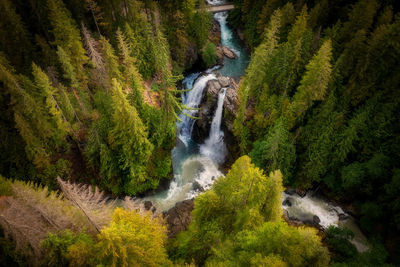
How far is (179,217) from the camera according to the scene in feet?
95.0

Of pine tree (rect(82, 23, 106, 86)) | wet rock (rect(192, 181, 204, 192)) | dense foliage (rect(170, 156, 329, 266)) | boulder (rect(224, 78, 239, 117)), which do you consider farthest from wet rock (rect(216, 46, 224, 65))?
dense foliage (rect(170, 156, 329, 266))

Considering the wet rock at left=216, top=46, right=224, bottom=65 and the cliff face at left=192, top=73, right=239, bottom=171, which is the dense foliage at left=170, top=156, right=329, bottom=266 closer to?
the cliff face at left=192, top=73, right=239, bottom=171

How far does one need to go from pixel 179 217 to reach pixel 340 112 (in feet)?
78.8

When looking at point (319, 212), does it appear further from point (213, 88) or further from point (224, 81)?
point (224, 81)

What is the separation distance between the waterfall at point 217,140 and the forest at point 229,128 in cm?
243

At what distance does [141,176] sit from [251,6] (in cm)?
4507

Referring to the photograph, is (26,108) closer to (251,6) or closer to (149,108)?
(149,108)

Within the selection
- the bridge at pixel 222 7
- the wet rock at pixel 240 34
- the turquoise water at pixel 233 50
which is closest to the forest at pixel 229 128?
the turquoise water at pixel 233 50

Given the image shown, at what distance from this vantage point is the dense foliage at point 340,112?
24.3 metres

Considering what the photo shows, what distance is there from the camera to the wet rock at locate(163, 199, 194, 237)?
27.2 m

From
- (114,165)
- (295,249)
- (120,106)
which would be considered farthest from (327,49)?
(114,165)

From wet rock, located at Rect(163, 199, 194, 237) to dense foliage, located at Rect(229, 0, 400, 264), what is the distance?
446 inches

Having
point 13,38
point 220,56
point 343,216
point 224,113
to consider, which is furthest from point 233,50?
point 13,38

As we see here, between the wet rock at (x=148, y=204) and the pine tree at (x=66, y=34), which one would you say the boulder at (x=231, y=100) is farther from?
the pine tree at (x=66, y=34)
